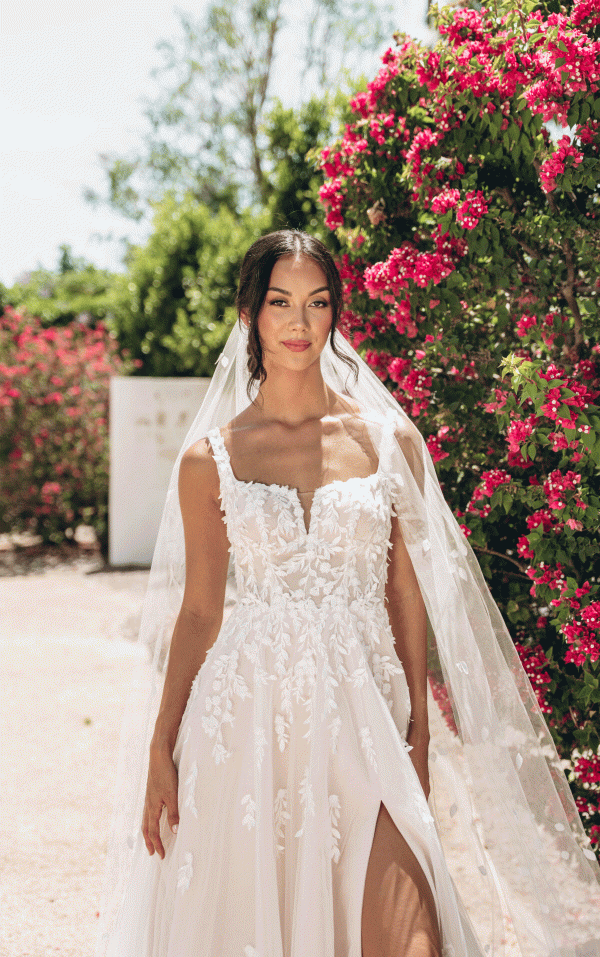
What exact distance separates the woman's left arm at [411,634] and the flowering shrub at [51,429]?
32.2 ft

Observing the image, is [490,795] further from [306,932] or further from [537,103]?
[537,103]

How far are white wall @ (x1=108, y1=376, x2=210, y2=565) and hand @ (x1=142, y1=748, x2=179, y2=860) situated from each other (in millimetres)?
8894

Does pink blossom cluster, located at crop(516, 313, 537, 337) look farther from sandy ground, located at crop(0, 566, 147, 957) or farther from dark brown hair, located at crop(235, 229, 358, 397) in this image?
sandy ground, located at crop(0, 566, 147, 957)

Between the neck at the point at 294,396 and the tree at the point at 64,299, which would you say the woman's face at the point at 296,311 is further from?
the tree at the point at 64,299

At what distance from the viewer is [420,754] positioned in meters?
2.06

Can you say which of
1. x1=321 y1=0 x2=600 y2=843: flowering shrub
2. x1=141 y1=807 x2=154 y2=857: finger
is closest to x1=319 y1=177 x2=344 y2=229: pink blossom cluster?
x1=321 y1=0 x2=600 y2=843: flowering shrub

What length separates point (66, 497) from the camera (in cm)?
1203

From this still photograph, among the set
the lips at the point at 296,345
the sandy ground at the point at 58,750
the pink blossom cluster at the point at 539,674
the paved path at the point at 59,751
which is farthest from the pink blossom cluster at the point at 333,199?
the sandy ground at the point at 58,750

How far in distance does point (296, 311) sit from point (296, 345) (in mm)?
82

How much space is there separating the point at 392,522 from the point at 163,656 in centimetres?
81

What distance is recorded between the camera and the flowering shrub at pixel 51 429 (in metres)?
11.5

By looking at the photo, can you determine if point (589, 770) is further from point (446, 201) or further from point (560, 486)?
point (446, 201)

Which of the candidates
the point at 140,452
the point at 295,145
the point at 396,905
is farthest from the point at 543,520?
the point at 140,452

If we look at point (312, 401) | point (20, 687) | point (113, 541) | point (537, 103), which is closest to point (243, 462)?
point (312, 401)
